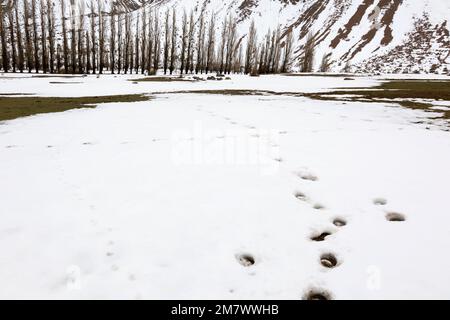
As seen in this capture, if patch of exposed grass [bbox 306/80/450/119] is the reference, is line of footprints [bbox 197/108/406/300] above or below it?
below

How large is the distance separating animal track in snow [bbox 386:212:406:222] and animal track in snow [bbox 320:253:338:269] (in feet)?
3.18

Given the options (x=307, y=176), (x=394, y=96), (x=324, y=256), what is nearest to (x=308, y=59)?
(x=394, y=96)

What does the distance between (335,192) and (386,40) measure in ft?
440

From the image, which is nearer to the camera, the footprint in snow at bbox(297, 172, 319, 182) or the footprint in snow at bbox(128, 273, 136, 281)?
the footprint in snow at bbox(128, 273, 136, 281)

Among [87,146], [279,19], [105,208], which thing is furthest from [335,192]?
[279,19]

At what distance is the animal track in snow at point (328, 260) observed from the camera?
2.61m

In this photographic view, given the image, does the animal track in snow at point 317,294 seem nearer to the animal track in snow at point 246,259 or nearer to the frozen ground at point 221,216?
the frozen ground at point 221,216

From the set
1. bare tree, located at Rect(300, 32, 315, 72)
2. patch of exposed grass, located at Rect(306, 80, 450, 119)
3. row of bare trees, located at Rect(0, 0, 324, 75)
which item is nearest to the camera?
patch of exposed grass, located at Rect(306, 80, 450, 119)

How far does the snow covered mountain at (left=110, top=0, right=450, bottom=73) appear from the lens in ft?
320

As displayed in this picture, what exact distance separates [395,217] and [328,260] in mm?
1130

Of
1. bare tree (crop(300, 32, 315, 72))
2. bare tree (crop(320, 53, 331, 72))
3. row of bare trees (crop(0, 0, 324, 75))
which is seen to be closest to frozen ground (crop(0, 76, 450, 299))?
row of bare trees (crop(0, 0, 324, 75))

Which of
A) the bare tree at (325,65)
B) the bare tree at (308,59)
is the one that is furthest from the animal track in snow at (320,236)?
the bare tree at (325,65)

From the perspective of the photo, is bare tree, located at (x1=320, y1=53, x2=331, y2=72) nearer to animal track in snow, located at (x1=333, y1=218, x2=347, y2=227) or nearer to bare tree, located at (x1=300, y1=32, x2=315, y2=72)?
bare tree, located at (x1=300, y1=32, x2=315, y2=72)
